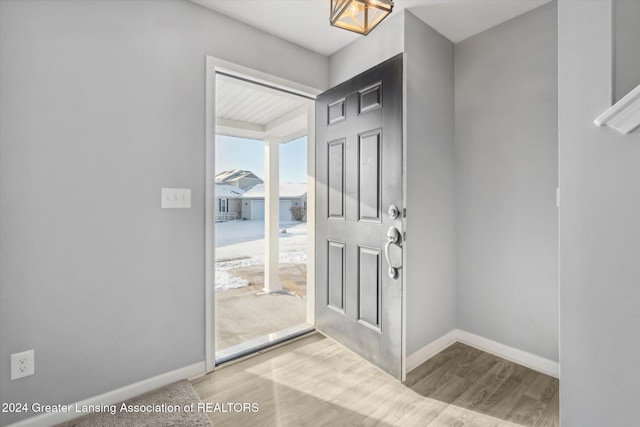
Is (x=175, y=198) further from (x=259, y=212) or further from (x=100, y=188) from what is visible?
(x=259, y=212)

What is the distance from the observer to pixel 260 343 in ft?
7.82

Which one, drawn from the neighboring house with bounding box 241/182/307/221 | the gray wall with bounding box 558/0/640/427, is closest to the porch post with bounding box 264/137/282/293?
the neighboring house with bounding box 241/182/307/221

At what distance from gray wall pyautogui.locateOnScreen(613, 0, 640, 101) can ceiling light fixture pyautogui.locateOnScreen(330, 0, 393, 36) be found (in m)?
0.88

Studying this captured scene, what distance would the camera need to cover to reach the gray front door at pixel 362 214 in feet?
6.17

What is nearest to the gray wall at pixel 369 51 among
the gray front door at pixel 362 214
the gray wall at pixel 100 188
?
the gray front door at pixel 362 214

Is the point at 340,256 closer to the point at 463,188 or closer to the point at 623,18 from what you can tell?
the point at 463,188

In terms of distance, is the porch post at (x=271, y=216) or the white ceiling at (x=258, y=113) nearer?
the white ceiling at (x=258, y=113)

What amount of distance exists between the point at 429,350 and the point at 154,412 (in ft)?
6.19

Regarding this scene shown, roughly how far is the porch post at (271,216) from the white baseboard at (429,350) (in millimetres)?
2264

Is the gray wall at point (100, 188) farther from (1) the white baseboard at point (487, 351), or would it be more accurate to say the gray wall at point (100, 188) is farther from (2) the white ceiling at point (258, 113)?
(1) the white baseboard at point (487, 351)

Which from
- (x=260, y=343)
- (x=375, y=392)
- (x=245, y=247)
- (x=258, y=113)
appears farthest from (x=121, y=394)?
(x=245, y=247)

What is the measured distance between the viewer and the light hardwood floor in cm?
157

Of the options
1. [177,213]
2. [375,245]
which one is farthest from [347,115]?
[177,213]

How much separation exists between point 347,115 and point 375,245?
1.05m
